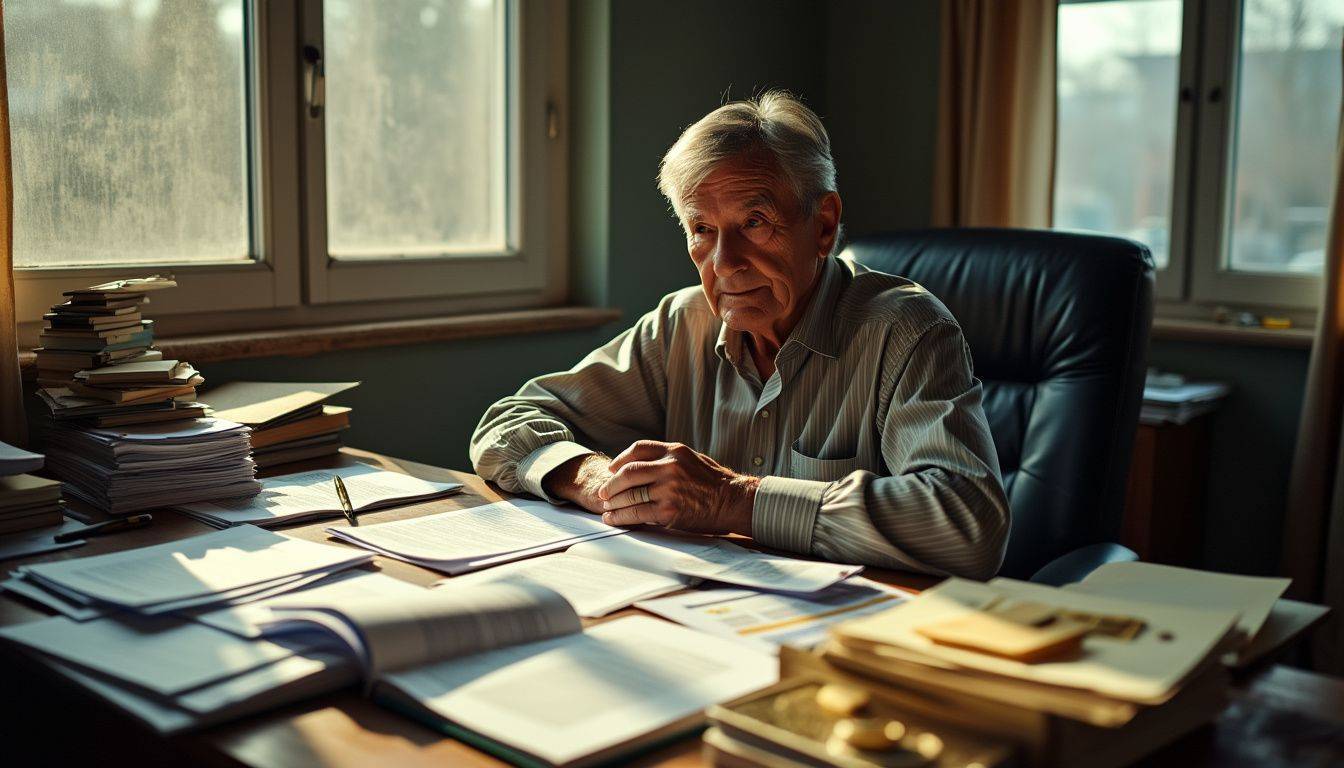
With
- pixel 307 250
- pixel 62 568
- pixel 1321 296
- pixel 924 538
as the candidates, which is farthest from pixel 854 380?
pixel 1321 296

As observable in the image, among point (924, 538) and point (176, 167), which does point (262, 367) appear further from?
point (924, 538)

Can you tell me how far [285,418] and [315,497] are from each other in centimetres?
27

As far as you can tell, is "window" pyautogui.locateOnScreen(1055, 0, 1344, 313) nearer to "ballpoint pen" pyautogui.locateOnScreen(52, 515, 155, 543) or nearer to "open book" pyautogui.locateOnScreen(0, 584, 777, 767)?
"open book" pyautogui.locateOnScreen(0, 584, 777, 767)

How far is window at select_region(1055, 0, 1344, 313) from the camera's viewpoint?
2992 mm

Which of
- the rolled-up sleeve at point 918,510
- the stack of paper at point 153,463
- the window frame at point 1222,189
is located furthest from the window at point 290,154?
the window frame at point 1222,189

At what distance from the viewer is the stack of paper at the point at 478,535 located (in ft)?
4.53

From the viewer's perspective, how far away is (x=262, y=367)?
228 cm

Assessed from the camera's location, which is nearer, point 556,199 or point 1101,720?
point 1101,720

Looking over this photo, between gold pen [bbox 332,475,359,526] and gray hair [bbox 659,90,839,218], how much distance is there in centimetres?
65

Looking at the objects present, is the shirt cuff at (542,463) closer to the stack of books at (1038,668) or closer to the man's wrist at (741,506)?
the man's wrist at (741,506)

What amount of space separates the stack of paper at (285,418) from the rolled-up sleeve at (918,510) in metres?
0.77

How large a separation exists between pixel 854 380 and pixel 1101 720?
1.06 metres

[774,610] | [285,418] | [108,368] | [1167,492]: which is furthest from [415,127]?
[1167,492]

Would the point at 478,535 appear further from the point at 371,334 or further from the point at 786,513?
the point at 371,334
